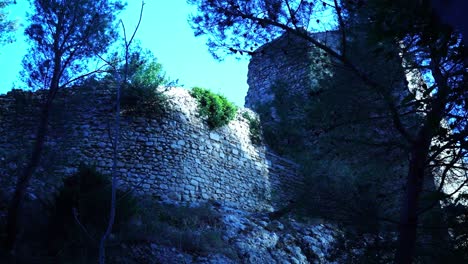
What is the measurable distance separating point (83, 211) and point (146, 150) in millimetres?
3331

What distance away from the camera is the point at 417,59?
474 centimetres

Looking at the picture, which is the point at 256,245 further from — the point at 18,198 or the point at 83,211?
the point at 18,198

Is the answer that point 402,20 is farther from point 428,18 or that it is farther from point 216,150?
point 216,150

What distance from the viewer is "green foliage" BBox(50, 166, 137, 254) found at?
5.56m

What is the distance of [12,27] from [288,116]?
7.26m

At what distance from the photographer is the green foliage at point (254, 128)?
37.3 ft

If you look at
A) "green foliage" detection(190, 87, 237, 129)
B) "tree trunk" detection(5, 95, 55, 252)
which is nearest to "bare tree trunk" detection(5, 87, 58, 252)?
"tree trunk" detection(5, 95, 55, 252)

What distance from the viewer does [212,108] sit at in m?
10.6

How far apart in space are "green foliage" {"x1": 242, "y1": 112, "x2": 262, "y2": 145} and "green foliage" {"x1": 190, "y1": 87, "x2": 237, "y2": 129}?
83 cm

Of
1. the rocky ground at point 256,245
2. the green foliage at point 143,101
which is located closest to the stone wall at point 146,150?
the green foliage at point 143,101

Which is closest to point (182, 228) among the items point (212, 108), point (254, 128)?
point (212, 108)

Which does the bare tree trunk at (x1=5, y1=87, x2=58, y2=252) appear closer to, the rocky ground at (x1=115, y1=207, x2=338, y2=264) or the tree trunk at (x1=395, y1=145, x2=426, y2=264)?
the rocky ground at (x1=115, y1=207, x2=338, y2=264)

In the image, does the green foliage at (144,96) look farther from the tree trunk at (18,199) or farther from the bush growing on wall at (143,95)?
the tree trunk at (18,199)

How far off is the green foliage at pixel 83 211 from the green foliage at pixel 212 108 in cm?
440
